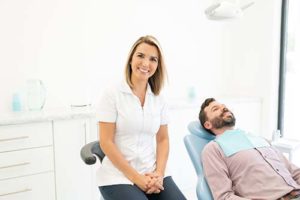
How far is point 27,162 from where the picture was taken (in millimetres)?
2055

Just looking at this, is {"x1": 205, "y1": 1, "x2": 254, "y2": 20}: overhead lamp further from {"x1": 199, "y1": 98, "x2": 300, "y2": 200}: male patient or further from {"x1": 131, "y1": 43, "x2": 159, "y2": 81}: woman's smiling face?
{"x1": 199, "y1": 98, "x2": 300, "y2": 200}: male patient

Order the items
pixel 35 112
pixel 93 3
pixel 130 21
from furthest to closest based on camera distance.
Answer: pixel 130 21 → pixel 93 3 → pixel 35 112

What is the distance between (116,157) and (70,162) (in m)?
0.79

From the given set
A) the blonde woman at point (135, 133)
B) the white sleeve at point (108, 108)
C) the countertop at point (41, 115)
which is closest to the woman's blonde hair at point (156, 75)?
the blonde woman at point (135, 133)

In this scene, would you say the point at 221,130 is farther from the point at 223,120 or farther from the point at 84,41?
the point at 84,41

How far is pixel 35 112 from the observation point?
2268 mm

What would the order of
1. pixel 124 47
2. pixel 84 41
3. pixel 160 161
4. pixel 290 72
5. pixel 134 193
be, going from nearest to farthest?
pixel 134 193
pixel 160 161
pixel 84 41
pixel 124 47
pixel 290 72

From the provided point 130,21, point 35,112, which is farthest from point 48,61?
point 130,21

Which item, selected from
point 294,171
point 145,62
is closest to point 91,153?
point 145,62

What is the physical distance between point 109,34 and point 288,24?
1772 mm

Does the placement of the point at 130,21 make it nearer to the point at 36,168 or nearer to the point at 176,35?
the point at 176,35

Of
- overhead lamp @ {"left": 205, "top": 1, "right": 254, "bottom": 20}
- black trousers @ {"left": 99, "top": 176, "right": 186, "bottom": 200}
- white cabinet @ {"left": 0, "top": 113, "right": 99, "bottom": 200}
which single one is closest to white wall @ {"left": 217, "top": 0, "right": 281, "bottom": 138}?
overhead lamp @ {"left": 205, "top": 1, "right": 254, "bottom": 20}

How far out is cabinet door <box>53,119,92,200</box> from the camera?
7.08 ft

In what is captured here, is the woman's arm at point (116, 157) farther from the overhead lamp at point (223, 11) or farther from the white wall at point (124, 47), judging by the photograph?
the white wall at point (124, 47)
